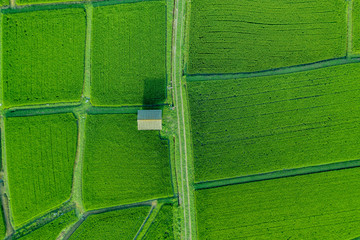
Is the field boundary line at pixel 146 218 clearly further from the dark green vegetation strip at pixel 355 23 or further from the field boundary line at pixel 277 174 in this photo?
the dark green vegetation strip at pixel 355 23

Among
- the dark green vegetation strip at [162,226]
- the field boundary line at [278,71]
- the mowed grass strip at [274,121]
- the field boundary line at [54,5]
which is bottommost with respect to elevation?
the dark green vegetation strip at [162,226]

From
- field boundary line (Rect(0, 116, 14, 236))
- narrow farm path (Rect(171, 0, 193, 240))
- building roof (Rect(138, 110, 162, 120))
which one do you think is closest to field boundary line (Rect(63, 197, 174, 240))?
narrow farm path (Rect(171, 0, 193, 240))

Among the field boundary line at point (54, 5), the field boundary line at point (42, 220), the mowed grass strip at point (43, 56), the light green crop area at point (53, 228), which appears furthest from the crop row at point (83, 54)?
the light green crop area at point (53, 228)

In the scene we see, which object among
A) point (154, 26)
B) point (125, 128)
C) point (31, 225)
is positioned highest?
point (154, 26)

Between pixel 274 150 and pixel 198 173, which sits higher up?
pixel 274 150

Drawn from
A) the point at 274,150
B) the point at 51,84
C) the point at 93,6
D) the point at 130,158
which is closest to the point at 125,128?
the point at 130,158

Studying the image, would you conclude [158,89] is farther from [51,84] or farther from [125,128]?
[51,84]
